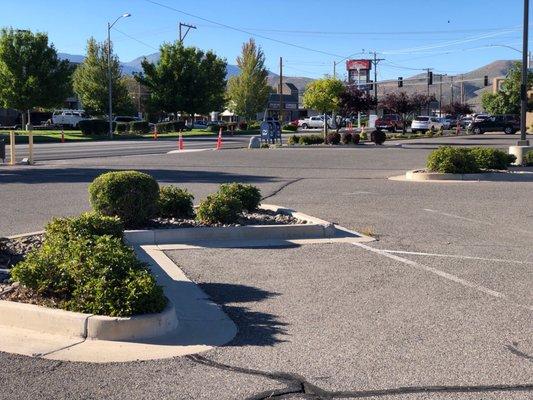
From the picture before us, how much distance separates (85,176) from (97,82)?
184ft

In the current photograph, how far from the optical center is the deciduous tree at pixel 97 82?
7394 cm

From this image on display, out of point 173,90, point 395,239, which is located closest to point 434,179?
point 395,239

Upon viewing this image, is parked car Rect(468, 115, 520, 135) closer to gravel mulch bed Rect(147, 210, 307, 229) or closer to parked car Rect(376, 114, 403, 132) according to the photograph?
parked car Rect(376, 114, 403, 132)

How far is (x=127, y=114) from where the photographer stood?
83000 mm

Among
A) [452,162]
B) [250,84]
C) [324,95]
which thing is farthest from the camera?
[250,84]

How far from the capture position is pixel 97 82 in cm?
7406

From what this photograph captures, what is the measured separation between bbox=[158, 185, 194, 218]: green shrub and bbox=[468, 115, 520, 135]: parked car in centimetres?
5876

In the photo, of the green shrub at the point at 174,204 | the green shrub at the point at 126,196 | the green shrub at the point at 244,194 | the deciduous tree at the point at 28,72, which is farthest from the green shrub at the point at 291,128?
the green shrub at the point at 126,196

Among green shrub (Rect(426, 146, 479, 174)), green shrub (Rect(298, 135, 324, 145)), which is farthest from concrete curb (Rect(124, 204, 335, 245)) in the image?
green shrub (Rect(298, 135, 324, 145))

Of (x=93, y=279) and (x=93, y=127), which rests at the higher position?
(x=93, y=127)

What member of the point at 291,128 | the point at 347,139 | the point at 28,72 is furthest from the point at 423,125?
the point at 28,72

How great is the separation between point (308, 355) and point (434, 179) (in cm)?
1462

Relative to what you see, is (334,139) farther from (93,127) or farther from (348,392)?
(348,392)

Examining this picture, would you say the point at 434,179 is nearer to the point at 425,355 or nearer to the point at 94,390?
the point at 425,355
